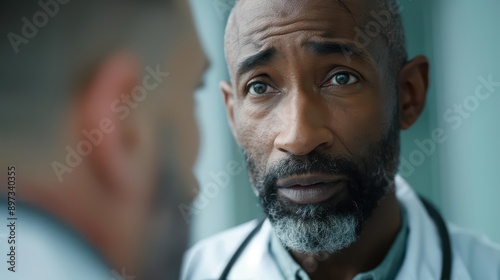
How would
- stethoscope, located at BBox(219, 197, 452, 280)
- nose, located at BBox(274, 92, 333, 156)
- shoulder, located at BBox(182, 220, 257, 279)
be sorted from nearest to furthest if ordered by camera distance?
nose, located at BBox(274, 92, 333, 156) < stethoscope, located at BBox(219, 197, 452, 280) < shoulder, located at BBox(182, 220, 257, 279)

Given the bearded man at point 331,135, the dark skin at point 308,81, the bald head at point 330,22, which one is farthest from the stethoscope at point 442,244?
the bald head at point 330,22

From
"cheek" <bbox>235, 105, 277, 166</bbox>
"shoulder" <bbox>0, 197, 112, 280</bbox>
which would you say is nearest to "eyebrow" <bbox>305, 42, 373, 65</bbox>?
"cheek" <bbox>235, 105, 277, 166</bbox>

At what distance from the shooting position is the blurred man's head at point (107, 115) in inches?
41.5

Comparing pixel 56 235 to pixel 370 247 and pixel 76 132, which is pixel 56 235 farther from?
pixel 370 247

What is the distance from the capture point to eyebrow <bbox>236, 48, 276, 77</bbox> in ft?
2.54

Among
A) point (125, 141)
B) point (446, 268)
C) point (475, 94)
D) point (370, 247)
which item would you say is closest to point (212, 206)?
point (125, 141)

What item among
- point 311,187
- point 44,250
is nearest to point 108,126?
point 44,250

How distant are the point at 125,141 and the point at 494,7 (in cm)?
83

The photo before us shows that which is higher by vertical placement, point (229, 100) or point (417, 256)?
point (229, 100)

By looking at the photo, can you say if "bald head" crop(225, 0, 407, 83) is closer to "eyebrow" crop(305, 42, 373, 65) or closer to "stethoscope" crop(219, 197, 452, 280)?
"eyebrow" crop(305, 42, 373, 65)

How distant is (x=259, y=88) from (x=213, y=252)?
15.7 inches

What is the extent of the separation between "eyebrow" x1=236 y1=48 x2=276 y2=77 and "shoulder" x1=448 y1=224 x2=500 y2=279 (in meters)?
0.47

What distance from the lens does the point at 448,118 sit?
107 centimetres

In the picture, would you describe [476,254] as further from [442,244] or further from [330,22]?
[330,22]
